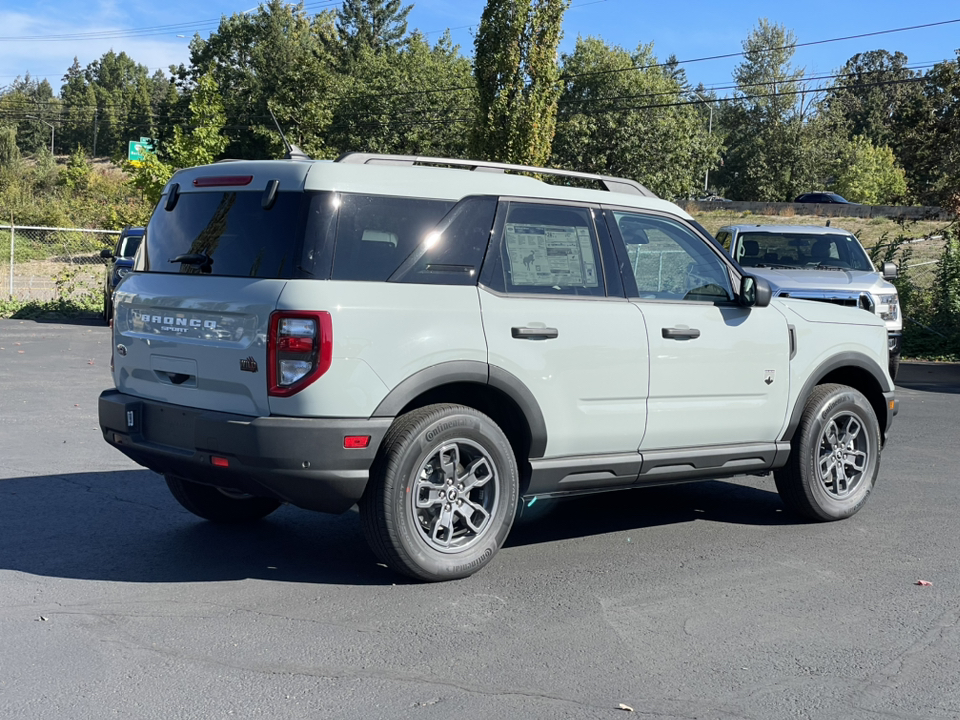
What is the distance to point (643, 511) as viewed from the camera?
23.4ft

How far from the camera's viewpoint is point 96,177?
2414 inches

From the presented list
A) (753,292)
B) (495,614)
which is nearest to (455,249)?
(495,614)

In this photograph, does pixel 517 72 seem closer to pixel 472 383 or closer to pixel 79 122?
pixel 472 383

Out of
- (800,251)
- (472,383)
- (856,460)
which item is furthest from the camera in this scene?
(800,251)

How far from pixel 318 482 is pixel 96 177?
61235 millimetres

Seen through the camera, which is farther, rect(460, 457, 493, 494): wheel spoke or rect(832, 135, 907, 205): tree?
rect(832, 135, 907, 205): tree

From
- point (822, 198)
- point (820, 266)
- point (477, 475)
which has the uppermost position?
point (822, 198)

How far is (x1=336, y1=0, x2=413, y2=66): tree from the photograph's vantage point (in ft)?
260

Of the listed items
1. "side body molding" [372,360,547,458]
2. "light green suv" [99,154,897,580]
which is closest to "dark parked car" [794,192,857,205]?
"light green suv" [99,154,897,580]

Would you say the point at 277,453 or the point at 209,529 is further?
the point at 209,529

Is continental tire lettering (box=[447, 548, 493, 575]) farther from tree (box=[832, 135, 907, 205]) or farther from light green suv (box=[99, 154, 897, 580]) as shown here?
tree (box=[832, 135, 907, 205])

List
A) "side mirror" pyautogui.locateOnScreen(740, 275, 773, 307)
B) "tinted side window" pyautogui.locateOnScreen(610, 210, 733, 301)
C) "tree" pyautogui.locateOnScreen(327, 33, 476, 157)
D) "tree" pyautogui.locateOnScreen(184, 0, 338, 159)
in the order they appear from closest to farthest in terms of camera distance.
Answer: "tinted side window" pyautogui.locateOnScreen(610, 210, 733, 301), "side mirror" pyautogui.locateOnScreen(740, 275, 773, 307), "tree" pyautogui.locateOnScreen(327, 33, 476, 157), "tree" pyautogui.locateOnScreen(184, 0, 338, 159)

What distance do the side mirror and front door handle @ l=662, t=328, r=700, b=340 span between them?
16.5 inches

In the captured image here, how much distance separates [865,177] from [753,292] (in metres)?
68.7
